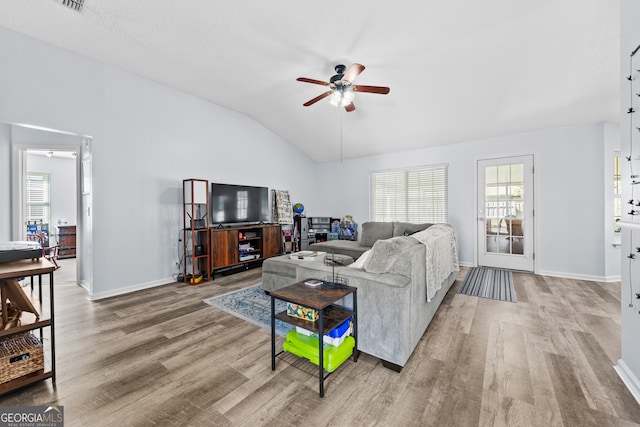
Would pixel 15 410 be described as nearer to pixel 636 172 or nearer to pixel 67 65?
pixel 67 65

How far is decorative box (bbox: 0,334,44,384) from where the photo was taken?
1544mm

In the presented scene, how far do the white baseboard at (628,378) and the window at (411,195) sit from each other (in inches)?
136

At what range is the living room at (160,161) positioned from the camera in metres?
3.00

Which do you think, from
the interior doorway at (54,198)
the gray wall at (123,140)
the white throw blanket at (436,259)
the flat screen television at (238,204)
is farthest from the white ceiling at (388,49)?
the interior doorway at (54,198)

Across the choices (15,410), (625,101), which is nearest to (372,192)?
(625,101)

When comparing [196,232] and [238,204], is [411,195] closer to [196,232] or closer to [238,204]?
[238,204]

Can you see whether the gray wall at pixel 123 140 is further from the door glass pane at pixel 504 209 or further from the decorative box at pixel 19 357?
the door glass pane at pixel 504 209

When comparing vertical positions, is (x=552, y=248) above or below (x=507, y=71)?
below

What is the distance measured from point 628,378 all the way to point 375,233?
3360mm

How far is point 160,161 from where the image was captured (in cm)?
389

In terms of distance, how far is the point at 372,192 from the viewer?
6.06 metres

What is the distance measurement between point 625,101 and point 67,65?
5.28m

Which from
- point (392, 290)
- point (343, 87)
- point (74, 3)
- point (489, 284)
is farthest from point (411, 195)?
point (74, 3)

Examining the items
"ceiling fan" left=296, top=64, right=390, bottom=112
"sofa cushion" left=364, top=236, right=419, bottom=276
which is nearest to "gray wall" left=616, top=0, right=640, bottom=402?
"sofa cushion" left=364, top=236, right=419, bottom=276
